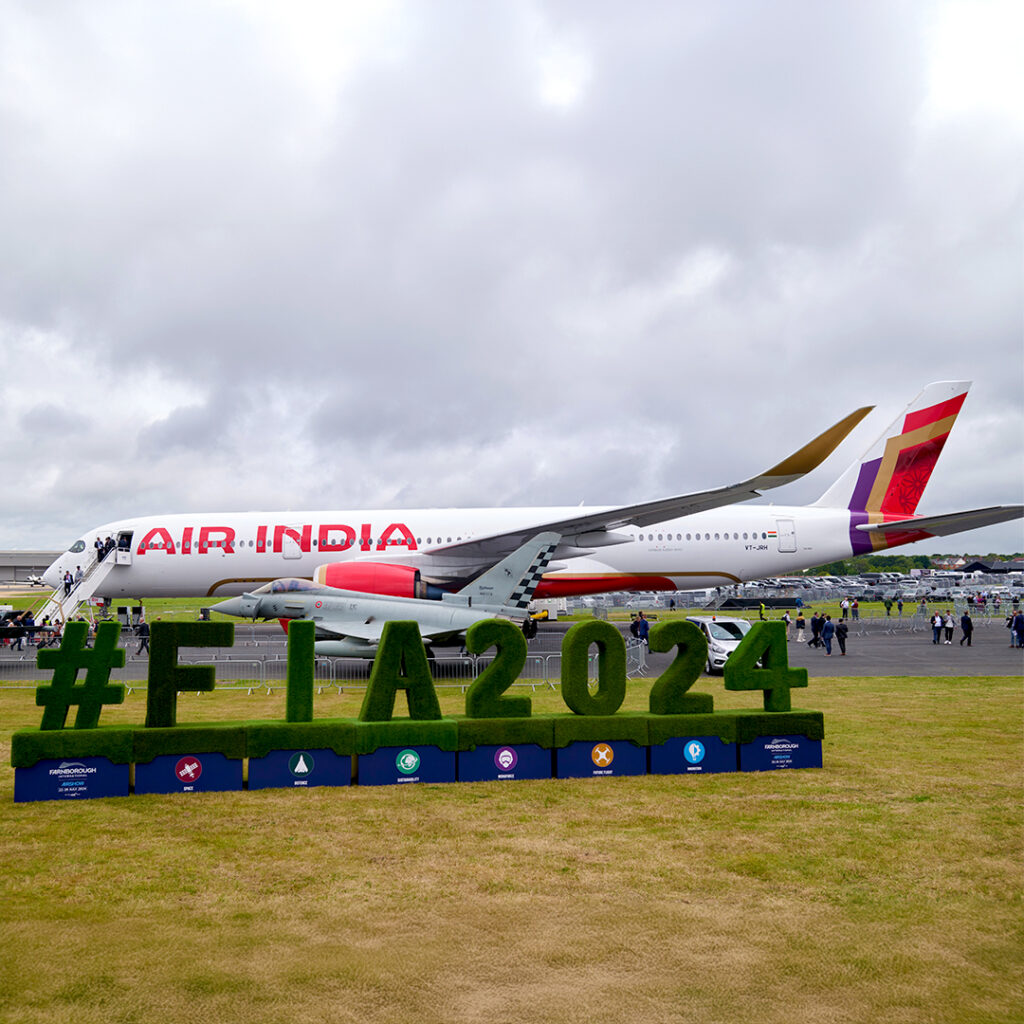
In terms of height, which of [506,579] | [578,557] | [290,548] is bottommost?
[506,579]

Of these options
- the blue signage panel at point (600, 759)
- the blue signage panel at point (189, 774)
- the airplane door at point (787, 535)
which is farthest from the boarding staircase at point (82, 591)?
the airplane door at point (787, 535)

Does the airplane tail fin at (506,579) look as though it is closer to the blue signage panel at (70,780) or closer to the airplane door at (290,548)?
the airplane door at (290,548)

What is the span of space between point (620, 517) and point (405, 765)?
60.0 ft

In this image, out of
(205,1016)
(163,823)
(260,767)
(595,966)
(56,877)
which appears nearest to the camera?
(205,1016)

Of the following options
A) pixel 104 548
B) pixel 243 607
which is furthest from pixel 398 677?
pixel 104 548

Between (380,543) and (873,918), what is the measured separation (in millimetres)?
29378

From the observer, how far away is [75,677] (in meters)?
9.95

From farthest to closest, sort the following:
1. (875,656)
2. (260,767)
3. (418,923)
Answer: (875,656), (260,767), (418,923)

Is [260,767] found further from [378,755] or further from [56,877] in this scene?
[56,877]

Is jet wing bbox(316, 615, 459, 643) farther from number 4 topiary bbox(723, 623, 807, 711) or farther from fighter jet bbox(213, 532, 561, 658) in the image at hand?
number 4 topiary bbox(723, 623, 807, 711)

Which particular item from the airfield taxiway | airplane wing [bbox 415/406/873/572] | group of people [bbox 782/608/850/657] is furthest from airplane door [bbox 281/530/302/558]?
group of people [bbox 782/608/850/657]

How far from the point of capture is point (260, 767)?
33.9 ft

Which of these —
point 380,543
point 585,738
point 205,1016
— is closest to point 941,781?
point 585,738

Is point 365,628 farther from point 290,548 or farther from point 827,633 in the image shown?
point 827,633
